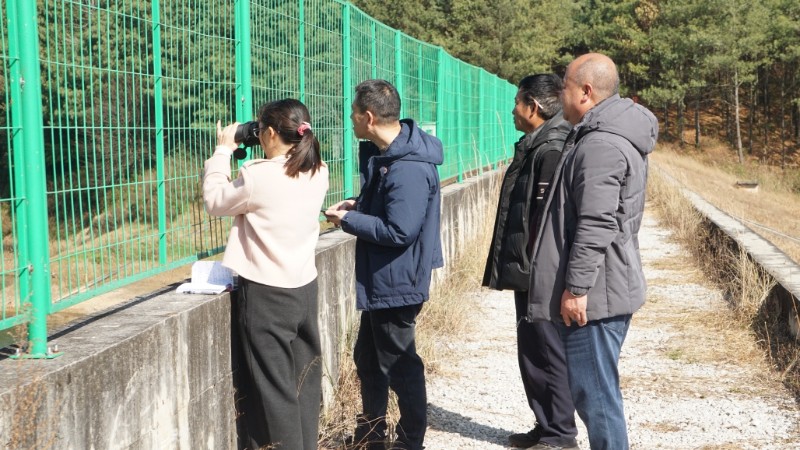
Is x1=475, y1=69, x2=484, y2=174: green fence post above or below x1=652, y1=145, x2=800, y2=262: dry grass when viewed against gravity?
above

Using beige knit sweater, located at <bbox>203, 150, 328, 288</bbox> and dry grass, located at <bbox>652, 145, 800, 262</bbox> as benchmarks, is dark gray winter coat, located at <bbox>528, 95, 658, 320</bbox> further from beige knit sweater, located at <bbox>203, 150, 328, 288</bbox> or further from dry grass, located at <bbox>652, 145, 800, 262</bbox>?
dry grass, located at <bbox>652, 145, 800, 262</bbox>

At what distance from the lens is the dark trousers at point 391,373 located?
A: 4578 millimetres

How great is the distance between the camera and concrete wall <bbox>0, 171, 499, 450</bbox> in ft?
9.11

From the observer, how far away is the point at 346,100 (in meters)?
6.93

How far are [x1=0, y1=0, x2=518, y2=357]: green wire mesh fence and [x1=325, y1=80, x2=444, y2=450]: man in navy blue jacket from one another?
675 millimetres

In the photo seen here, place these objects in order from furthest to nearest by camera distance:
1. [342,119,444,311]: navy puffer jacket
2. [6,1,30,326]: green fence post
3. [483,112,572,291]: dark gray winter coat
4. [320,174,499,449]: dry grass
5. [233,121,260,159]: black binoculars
→ [320,174,499,449]: dry grass → [483,112,572,291]: dark gray winter coat → [342,119,444,311]: navy puffer jacket → [233,121,260,159]: black binoculars → [6,1,30,326]: green fence post

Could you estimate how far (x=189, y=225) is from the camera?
4.42 m

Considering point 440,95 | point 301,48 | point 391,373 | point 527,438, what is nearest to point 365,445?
point 391,373

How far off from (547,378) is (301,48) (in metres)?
2.35

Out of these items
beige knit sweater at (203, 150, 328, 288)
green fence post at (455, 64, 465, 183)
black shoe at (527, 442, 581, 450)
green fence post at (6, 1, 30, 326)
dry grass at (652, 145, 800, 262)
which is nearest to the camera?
green fence post at (6, 1, 30, 326)

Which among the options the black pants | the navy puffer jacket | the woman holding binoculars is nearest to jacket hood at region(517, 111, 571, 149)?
the navy puffer jacket

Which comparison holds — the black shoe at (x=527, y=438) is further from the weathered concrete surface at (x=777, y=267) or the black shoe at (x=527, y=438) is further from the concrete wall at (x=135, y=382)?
the weathered concrete surface at (x=777, y=267)

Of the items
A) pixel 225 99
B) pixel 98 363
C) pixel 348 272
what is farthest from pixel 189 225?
pixel 348 272

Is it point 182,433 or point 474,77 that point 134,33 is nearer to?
point 182,433
